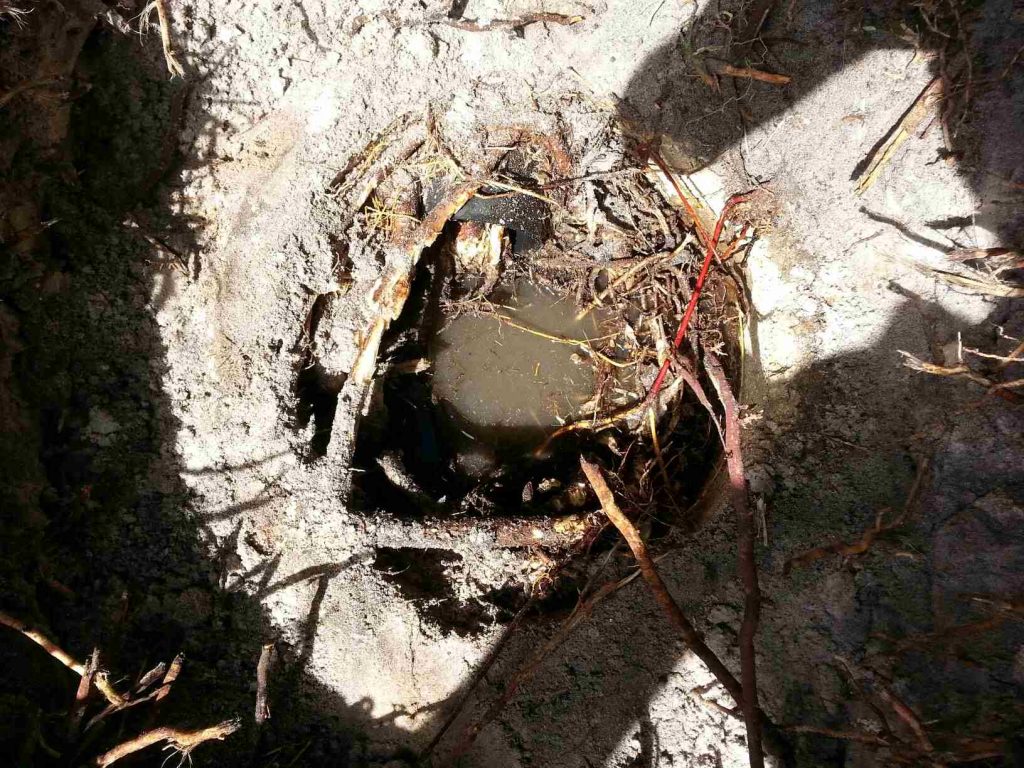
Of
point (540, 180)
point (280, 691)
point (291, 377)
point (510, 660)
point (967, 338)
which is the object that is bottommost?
point (280, 691)

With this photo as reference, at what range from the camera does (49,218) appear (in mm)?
2090

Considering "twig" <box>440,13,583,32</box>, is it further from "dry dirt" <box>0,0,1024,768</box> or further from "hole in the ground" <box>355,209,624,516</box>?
"hole in the ground" <box>355,209,624,516</box>

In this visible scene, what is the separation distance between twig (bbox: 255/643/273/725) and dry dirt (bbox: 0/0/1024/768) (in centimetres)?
6

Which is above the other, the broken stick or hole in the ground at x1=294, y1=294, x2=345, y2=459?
hole in the ground at x1=294, y1=294, x2=345, y2=459

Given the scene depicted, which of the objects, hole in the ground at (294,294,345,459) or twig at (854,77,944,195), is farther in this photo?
hole in the ground at (294,294,345,459)

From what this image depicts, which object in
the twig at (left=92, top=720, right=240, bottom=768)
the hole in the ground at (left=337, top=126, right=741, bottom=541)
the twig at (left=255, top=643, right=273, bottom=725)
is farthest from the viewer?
the hole in the ground at (left=337, top=126, right=741, bottom=541)

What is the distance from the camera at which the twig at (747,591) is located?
1638mm

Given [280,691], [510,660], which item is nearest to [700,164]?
[510,660]

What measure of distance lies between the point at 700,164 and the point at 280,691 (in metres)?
2.73

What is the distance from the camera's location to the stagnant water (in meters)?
2.79

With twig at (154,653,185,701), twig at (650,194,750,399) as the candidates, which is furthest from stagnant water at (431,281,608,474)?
twig at (154,653,185,701)

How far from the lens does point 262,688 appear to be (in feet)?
6.81

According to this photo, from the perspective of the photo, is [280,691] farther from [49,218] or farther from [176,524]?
[49,218]

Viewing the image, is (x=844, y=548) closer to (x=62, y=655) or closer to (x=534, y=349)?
(x=534, y=349)
